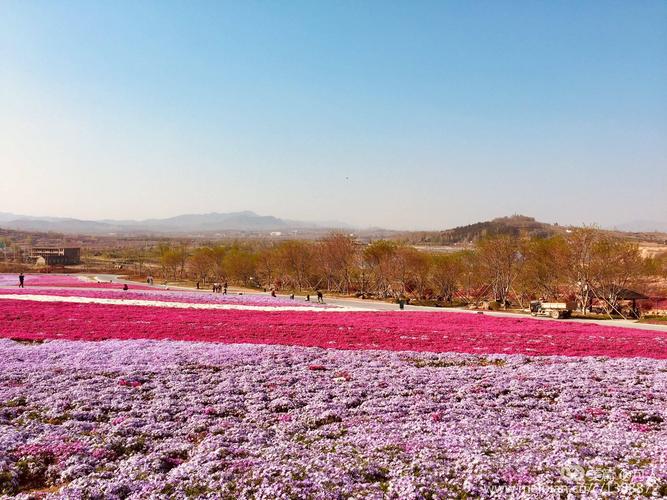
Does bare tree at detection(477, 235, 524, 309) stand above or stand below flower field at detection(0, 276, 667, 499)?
above

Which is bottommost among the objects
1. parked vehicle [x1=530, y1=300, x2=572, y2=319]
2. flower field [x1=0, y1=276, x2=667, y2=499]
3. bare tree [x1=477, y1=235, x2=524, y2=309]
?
parked vehicle [x1=530, y1=300, x2=572, y2=319]

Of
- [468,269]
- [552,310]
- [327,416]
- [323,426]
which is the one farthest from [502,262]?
[323,426]

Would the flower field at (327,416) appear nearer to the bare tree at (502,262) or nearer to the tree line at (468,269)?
the tree line at (468,269)

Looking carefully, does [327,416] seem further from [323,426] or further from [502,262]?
[502,262]

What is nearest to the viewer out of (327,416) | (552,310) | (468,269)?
(327,416)

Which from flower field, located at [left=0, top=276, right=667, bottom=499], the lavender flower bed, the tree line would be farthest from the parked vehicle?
the lavender flower bed

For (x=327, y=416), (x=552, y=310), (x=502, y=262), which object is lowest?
(x=552, y=310)

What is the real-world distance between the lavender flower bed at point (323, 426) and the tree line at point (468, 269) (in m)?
32.7

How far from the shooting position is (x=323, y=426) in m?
12.2

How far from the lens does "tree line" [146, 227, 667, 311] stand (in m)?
49.1

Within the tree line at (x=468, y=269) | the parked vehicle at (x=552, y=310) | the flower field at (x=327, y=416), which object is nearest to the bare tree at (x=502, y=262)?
the tree line at (x=468, y=269)

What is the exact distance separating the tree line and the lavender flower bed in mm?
32689

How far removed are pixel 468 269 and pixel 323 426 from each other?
55721 millimetres

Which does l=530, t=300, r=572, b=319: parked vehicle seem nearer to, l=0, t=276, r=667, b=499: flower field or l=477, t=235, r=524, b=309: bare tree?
l=477, t=235, r=524, b=309: bare tree
